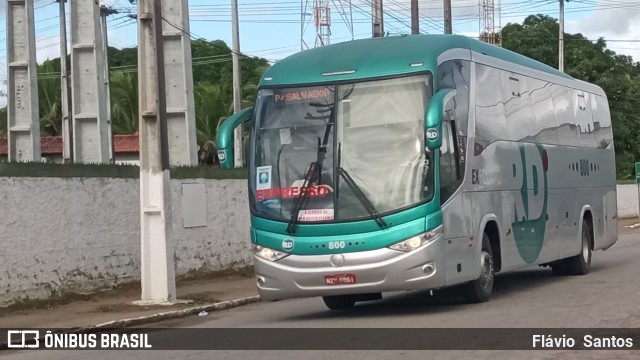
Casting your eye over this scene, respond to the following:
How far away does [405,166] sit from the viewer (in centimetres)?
1290

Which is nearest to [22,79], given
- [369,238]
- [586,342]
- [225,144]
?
[225,144]

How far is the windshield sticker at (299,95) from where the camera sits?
1335cm

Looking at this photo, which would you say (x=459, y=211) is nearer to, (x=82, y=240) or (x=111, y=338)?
(x=111, y=338)

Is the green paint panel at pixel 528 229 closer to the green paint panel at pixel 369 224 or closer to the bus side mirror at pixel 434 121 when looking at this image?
the green paint panel at pixel 369 224

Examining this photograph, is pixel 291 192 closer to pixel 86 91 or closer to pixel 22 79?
pixel 86 91

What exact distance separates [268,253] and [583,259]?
803 centimetres

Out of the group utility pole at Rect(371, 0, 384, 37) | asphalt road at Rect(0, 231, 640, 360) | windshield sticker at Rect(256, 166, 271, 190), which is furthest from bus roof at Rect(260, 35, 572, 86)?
utility pole at Rect(371, 0, 384, 37)

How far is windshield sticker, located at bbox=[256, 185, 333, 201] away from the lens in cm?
1300

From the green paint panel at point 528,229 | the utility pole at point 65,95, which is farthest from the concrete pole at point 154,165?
the utility pole at point 65,95

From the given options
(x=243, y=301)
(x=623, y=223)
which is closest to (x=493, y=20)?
(x=623, y=223)

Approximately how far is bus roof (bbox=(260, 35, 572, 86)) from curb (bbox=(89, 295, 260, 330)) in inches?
144

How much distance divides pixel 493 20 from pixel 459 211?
5807 centimetres

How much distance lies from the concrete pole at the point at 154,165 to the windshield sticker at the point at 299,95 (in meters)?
3.06

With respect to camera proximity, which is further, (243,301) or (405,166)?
(243,301)
